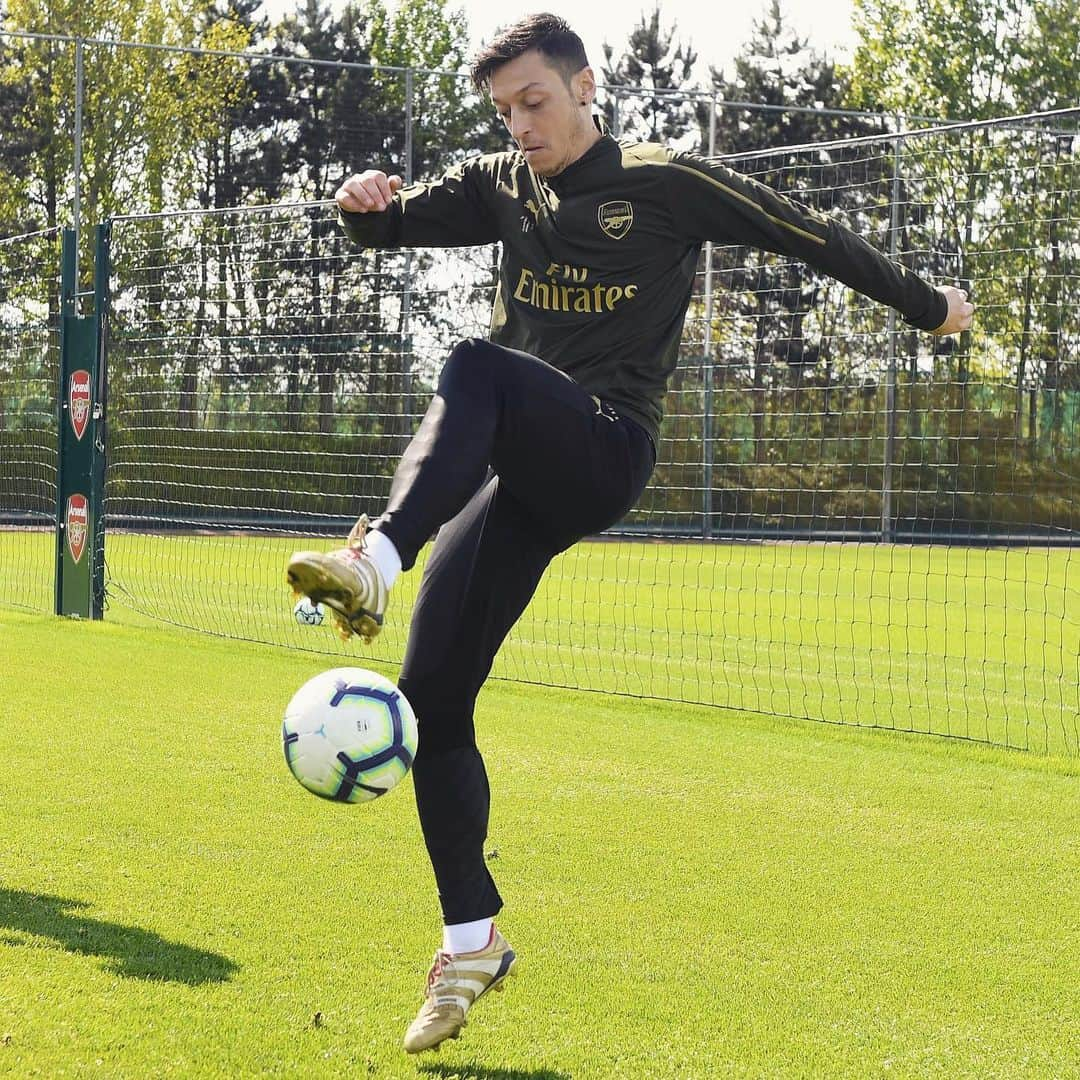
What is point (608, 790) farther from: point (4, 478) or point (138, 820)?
point (4, 478)

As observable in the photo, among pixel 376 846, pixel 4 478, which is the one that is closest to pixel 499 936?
pixel 376 846

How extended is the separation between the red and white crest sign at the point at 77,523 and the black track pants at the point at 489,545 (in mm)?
8793

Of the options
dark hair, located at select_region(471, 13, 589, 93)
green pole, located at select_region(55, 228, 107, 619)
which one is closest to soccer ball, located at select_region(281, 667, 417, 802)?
dark hair, located at select_region(471, 13, 589, 93)

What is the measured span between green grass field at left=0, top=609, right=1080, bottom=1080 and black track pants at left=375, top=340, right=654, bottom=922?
46 cm

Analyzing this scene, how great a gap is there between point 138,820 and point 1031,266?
16219 millimetres

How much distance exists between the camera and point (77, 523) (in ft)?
38.9

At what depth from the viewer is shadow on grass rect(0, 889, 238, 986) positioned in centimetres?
375

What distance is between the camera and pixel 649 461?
146 inches

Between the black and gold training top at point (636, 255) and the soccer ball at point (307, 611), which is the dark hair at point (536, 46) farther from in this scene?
the soccer ball at point (307, 611)

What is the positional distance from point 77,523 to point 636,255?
9.06 m

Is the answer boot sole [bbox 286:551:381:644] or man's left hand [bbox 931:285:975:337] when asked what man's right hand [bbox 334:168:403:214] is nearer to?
boot sole [bbox 286:551:381:644]

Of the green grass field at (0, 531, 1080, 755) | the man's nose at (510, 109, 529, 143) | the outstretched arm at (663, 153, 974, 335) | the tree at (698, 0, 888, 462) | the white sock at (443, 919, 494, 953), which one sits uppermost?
the tree at (698, 0, 888, 462)

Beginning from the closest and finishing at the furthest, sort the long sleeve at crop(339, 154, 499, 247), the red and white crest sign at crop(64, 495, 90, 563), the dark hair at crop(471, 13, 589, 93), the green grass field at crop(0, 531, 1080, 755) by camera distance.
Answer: the dark hair at crop(471, 13, 589, 93), the long sleeve at crop(339, 154, 499, 247), the green grass field at crop(0, 531, 1080, 755), the red and white crest sign at crop(64, 495, 90, 563)

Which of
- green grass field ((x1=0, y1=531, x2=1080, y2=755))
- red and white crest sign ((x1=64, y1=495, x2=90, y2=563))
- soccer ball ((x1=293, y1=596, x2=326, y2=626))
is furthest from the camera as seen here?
red and white crest sign ((x1=64, y1=495, x2=90, y2=563))
